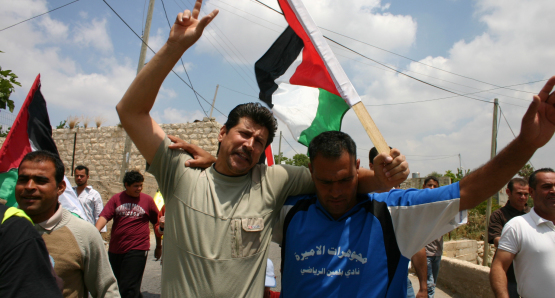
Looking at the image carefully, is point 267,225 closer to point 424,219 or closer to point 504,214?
point 424,219

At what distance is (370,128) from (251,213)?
0.80 meters

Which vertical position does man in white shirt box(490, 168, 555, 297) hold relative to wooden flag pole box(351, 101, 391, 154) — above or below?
below

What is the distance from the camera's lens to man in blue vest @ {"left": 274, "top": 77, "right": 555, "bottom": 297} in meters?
1.65

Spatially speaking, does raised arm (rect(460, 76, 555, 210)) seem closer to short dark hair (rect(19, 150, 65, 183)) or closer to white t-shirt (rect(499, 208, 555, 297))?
white t-shirt (rect(499, 208, 555, 297))

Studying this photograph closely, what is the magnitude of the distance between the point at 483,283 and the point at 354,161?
16.4ft

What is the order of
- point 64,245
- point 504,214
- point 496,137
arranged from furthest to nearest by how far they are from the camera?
point 496,137 < point 504,214 < point 64,245

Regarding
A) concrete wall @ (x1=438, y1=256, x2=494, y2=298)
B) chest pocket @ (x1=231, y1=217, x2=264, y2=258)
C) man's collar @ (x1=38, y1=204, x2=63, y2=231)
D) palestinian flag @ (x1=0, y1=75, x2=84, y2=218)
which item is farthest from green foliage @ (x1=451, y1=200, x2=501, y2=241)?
man's collar @ (x1=38, y1=204, x2=63, y2=231)

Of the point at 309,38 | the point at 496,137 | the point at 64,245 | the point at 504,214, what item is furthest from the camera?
the point at 496,137

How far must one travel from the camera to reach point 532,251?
2.68 metres

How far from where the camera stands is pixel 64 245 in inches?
81.0

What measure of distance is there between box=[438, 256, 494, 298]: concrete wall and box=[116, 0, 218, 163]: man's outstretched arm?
18.5ft

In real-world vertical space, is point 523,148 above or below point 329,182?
above

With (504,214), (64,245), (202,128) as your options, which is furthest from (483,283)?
(202,128)

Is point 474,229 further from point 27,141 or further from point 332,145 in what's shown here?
point 27,141
